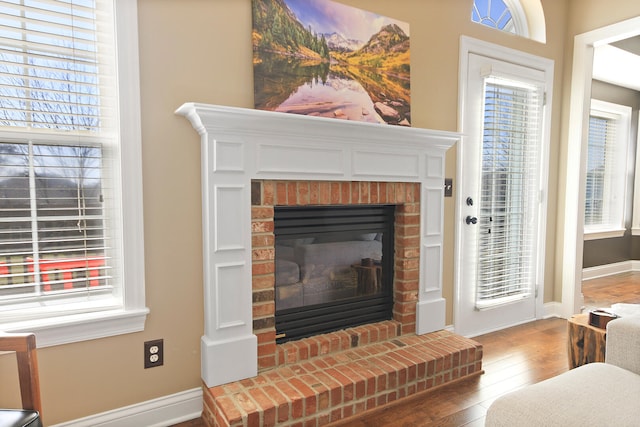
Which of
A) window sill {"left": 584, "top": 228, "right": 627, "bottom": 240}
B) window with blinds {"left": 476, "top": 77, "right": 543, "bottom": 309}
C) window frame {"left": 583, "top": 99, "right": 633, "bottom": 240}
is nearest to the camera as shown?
window with blinds {"left": 476, "top": 77, "right": 543, "bottom": 309}

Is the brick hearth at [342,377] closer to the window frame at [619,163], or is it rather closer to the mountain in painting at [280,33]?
the mountain in painting at [280,33]

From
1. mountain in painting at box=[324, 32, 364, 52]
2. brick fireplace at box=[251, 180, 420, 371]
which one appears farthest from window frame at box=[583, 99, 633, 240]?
mountain in painting at box=[324, 32, 364, 52]

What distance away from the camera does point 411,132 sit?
7.57 ft

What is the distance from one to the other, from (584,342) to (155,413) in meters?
2.30

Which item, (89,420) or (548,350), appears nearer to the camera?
(89,420)

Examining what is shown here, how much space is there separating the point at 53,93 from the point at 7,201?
49cm

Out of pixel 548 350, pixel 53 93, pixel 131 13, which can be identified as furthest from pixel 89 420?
pixel 548 350

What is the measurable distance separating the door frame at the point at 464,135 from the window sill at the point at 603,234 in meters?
2.01

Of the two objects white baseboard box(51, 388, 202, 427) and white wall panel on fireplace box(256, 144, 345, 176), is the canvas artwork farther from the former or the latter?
white baseboard box(51, 388, 202, 427)

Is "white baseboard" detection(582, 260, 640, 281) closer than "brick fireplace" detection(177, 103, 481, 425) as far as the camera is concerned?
No

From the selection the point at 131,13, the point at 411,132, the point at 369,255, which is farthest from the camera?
the point at 369,255

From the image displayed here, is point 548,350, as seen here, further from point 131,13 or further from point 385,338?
point 131,13

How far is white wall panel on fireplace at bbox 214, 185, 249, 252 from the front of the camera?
1.84 metres

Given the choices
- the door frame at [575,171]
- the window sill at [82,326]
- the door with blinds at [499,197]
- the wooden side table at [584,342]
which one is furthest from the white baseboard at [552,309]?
the window sill at [82,326]
